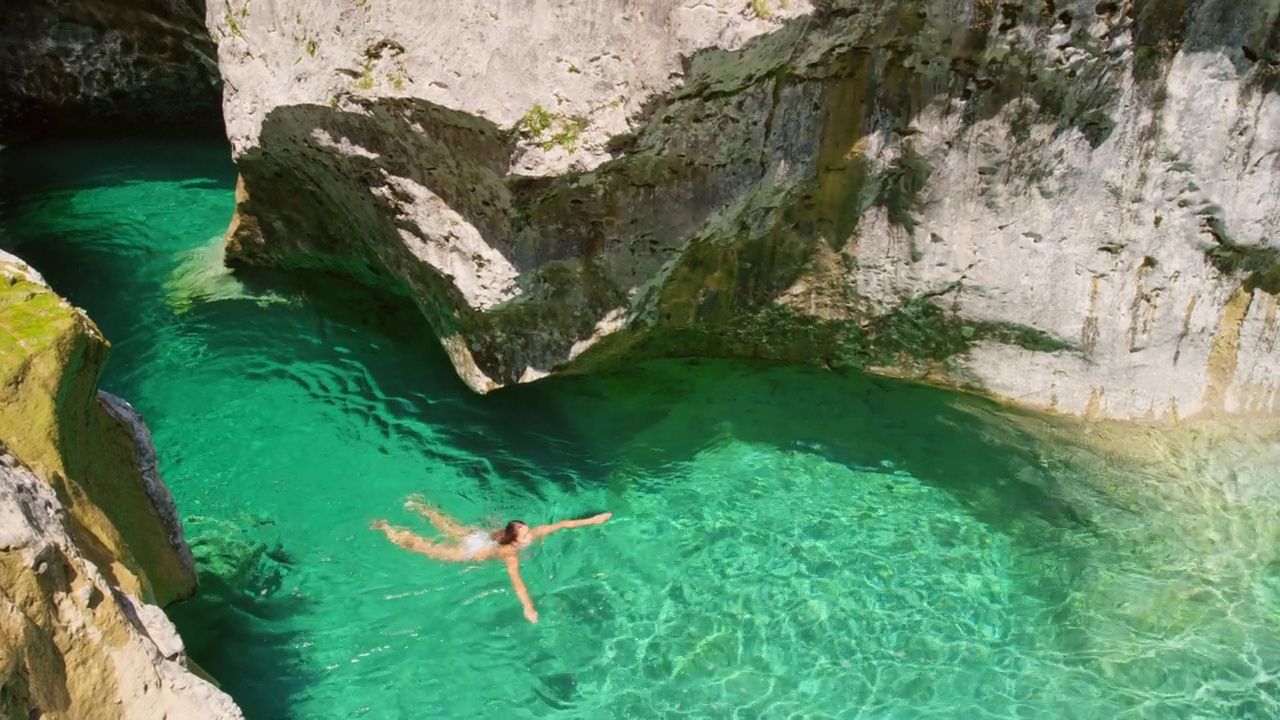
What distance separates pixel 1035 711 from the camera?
230 inches

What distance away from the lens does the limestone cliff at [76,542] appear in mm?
3793

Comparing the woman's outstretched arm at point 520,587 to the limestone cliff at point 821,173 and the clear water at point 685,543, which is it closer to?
the clear water at point 685,543

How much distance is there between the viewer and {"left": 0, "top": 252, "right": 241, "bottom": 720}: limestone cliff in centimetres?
379

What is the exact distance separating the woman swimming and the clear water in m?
0.10

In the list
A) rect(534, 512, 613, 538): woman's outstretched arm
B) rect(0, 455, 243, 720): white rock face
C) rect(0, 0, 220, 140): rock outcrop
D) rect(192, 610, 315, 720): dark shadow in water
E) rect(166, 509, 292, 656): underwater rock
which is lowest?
rect(192, 610, 315, 720): dark shadow in water

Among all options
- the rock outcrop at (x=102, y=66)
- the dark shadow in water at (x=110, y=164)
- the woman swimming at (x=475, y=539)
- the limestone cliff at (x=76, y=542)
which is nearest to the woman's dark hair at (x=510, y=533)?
the woman swimming at (x=475, y=539)

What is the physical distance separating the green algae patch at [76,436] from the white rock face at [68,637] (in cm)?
32

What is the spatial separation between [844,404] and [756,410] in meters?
0.74

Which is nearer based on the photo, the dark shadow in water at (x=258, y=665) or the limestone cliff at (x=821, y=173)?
the dark shadow in water at (x=258, y=665)

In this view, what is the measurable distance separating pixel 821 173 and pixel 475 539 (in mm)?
3630

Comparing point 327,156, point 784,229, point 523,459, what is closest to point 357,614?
point 523,459

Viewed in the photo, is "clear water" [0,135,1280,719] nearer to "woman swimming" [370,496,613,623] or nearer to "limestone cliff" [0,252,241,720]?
"woman swimming" [370,496,613,623]

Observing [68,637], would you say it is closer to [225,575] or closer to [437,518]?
[225,575]

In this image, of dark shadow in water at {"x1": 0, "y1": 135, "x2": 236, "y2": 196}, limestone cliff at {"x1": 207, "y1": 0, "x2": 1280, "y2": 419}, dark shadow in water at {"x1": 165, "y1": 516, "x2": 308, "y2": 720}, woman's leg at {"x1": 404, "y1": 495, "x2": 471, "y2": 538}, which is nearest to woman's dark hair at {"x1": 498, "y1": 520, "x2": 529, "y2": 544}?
woman's leg at {"x1": 404, "y1": 495, "x2": 471, "y2": 538}
